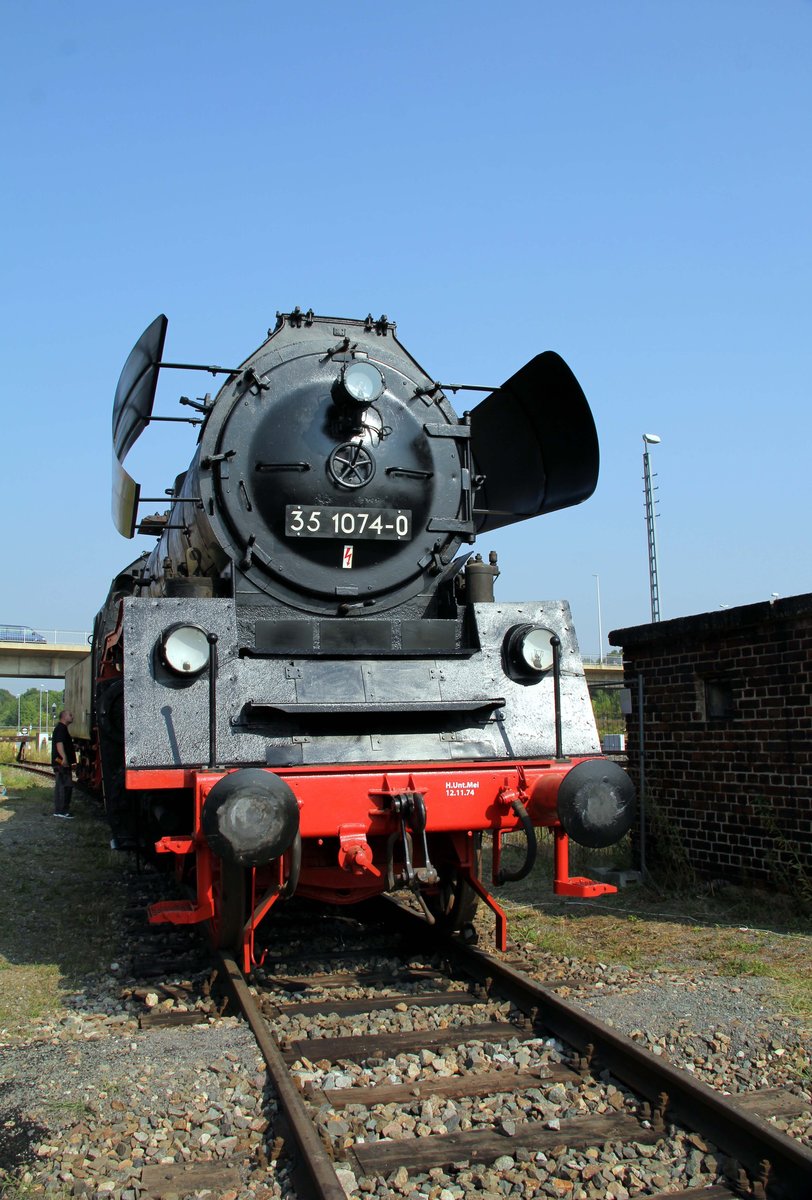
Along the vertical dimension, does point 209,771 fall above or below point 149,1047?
above

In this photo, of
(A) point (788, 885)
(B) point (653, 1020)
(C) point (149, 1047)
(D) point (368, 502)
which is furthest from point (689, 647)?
(C) point (149, 1047)

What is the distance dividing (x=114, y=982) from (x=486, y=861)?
417 centimetres

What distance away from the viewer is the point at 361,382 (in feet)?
17.9

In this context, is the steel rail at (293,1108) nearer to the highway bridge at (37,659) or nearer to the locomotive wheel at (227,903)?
the locomotive wheel at (227,903)

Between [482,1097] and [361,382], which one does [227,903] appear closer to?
[482,1097]

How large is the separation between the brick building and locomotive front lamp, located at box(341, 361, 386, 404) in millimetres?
3360

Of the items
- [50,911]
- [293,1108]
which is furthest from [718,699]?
[293,1108]

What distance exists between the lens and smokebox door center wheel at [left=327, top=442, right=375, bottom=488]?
5562mm

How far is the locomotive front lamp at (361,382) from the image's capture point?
5.41 m

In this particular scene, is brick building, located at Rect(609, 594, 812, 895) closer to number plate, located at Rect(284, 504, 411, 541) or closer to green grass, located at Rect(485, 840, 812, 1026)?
green grass, located at Rect(485, 840, 812, 1026)

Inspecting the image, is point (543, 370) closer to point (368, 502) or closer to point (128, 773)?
point (368, 502)

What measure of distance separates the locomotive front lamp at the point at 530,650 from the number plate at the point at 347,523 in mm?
862

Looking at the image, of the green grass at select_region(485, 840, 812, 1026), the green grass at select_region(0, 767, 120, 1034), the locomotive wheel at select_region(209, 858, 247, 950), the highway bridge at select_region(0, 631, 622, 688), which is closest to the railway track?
the locomotive wheel at select_region(209, 858, 247, 950)

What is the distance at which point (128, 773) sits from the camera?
15.0 ft
